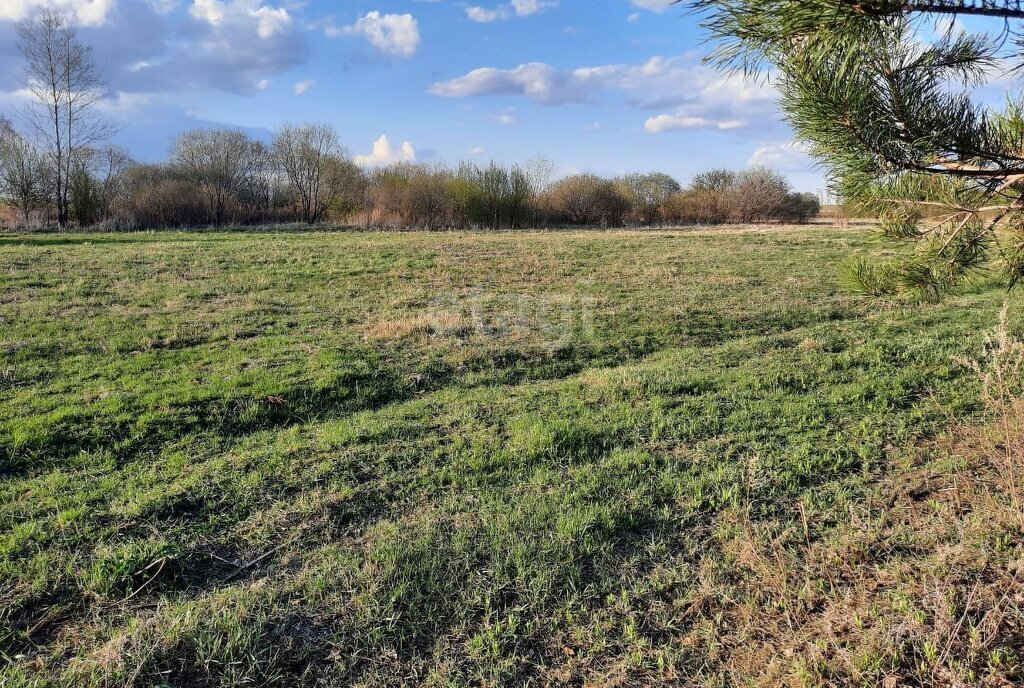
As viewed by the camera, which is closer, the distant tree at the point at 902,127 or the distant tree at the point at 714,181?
the distant tree at the point at 902,127

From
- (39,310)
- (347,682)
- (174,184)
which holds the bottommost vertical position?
(347,682)

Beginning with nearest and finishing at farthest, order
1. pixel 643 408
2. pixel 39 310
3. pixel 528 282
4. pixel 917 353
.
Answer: pixel 643 408 → pixel 917 353 → pixel 39 310 → pixel 528 282

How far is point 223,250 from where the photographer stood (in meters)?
18.6

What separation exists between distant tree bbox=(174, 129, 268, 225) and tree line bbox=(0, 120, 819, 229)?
0.07 meters

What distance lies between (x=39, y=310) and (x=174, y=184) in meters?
29.7

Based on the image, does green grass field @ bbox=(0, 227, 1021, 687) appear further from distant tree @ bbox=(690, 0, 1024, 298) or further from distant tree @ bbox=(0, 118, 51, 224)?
distant tree @ bbox=(0, 118, 51, 224)

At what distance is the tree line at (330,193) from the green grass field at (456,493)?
28.1 m

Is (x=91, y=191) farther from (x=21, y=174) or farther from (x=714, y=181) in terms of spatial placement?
(x=714, y=181)

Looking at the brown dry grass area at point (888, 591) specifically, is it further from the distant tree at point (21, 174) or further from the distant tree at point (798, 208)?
the distant tree at point (798, 208)

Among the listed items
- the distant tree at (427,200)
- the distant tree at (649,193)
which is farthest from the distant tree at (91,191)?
the distant tree at (649,193)

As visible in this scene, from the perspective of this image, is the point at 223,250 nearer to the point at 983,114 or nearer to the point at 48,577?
the point at 48,577

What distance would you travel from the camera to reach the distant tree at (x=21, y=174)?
3156cm

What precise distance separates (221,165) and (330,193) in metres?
7.23

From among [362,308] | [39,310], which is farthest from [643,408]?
[39,310]
